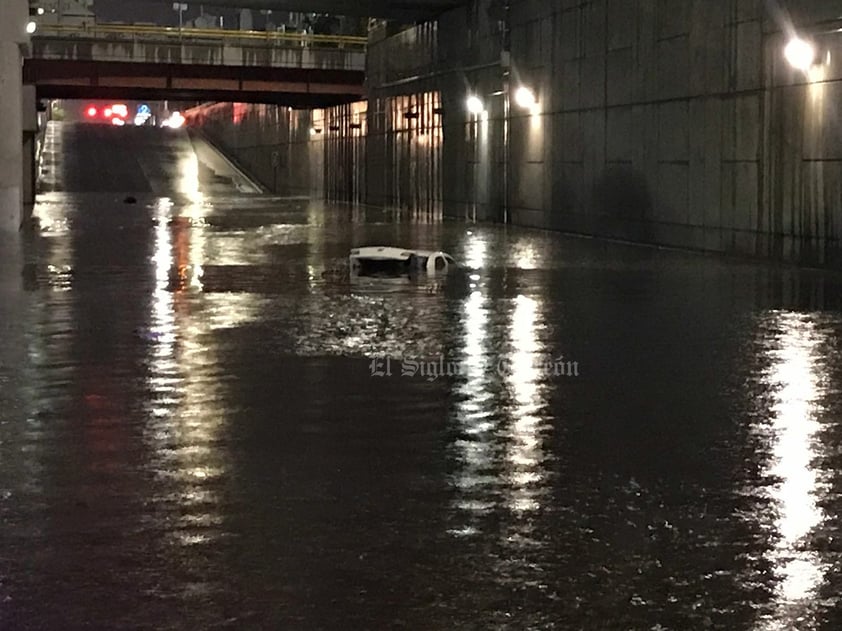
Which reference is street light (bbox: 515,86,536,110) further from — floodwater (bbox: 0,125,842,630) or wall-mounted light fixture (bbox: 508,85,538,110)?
floodwater (bbox: 0,125,842,630)

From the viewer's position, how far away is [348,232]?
3431cm

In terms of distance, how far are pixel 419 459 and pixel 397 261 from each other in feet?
48.0

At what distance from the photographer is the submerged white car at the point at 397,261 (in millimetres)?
21781

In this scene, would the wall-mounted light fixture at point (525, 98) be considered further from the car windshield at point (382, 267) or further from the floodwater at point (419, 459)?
the floodwater at point (419, 459)

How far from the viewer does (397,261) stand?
74.1 ft

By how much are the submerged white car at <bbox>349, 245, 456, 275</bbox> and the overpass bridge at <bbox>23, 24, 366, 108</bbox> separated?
34.4m

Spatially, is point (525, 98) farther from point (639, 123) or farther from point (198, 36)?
point (198, 36)

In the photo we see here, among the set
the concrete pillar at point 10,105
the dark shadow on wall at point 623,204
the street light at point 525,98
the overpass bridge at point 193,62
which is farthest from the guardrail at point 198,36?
the dark shadow on wall at point 623,204

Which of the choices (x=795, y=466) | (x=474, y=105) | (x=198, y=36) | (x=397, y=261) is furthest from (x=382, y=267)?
(x=198, y=36)

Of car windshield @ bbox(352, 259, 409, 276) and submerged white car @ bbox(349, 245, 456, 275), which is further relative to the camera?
submerged white car @ bbox(349, 245, 456, 275)

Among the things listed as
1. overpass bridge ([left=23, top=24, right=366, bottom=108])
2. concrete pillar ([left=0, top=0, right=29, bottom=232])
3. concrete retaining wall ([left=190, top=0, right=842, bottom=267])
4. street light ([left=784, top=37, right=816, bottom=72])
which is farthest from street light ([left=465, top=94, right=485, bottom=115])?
street light ([left=784, top=37, right=816, bottom=72])

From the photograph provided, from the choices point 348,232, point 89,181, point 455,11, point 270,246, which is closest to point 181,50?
point 89,181

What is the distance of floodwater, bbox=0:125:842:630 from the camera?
552 centimetres

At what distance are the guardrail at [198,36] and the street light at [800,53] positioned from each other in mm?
34601
